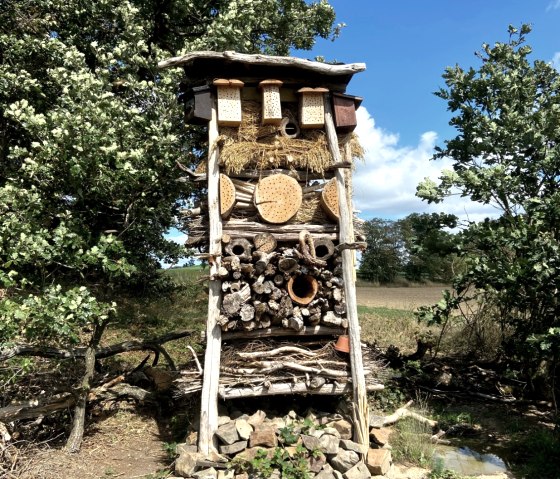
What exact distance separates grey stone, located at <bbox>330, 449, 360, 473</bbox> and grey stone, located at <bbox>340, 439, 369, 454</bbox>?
88 millimetres

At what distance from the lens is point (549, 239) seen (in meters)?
5.62

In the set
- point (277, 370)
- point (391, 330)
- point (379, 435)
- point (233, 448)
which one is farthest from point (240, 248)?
point (391, 330)

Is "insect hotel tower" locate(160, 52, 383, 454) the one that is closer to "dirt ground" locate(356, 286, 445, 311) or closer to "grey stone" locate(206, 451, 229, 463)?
"grey stone" locate(206, 451, 229, 463)

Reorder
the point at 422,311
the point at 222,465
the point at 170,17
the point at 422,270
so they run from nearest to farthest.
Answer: the point at 222,465, the point at 422,311, the point at 170,17, the point at 422,270

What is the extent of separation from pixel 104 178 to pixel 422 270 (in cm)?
2885

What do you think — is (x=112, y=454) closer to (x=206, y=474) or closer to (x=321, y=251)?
(x=206, y=474)

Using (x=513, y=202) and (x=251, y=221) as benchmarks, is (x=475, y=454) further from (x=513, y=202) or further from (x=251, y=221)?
(x=251, y=221)

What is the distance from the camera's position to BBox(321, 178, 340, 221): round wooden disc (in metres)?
5.87

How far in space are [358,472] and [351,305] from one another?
1894mm

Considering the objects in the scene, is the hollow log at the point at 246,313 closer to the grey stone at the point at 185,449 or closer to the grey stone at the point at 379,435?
the grey stone at the point at 185,449

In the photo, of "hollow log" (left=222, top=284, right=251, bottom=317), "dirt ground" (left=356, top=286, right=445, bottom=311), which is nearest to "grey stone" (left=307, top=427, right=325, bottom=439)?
"hollow log" (left=222, top=284, right=251, bottom=317)

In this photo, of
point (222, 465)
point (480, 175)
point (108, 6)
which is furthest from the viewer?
point (108, 6)

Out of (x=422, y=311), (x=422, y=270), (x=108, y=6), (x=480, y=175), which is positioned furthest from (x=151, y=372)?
(x=422, y=270)

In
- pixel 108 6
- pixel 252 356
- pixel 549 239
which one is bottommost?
pixel 252 356
